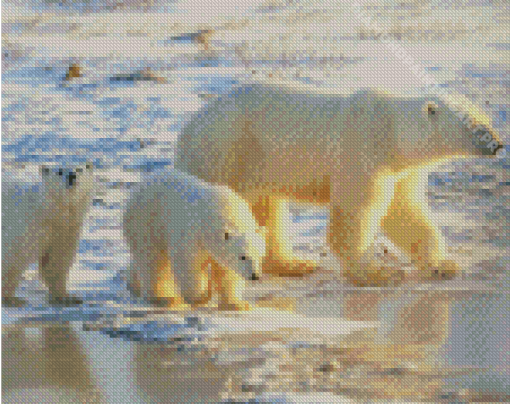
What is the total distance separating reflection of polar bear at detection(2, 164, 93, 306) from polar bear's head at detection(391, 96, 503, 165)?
3.37ft

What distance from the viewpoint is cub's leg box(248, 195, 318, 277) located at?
3939 mm

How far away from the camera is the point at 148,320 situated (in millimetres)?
3096

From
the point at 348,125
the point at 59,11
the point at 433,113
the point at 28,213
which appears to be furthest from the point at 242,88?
the point at 59,11

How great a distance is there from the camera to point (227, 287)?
3.24m

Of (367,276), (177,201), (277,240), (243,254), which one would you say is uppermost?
(177,201)

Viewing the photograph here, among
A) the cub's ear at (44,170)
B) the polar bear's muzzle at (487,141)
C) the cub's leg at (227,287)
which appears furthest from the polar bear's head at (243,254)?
the polar bear's muzzle at (487,141)

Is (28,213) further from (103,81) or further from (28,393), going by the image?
(103,81)

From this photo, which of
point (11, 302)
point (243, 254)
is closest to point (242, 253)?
point (243, 254)

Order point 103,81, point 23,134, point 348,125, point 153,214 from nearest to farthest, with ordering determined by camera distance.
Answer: point 153,214, point 348,125, point 23,134, point 103,81

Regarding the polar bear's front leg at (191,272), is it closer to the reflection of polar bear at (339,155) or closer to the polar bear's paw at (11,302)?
the polar bear's paw at (11,302)

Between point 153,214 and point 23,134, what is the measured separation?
2.34 metres

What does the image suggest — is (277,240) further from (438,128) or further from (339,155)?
(438,128)

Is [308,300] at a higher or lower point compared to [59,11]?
lower

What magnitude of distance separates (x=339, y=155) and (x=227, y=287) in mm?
768
